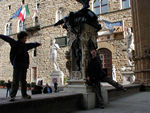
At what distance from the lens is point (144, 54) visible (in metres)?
8.29

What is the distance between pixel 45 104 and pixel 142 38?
24.9 ft

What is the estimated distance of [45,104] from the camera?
8.75 feet

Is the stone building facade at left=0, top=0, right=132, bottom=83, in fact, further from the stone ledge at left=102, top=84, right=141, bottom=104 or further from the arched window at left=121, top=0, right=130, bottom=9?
the stone ledge at left=102, top=84, right=141, bottom=104

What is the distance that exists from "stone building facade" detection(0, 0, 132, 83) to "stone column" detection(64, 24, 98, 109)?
1060 cm

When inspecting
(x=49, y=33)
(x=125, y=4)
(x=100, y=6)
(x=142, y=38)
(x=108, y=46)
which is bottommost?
(x=142, y=38)

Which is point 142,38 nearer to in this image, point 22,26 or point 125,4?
point 125,4

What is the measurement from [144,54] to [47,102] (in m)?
7.00

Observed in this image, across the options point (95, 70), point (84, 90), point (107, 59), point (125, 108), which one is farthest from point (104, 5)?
point (125, 108)

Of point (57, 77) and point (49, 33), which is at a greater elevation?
point (49, 33)

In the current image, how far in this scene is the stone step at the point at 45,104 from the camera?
217cm

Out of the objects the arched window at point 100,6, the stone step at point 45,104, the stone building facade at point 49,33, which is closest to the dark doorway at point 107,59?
the stone building facade at point 49,33

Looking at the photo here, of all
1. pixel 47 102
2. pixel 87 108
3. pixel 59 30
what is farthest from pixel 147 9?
pixel 59 30

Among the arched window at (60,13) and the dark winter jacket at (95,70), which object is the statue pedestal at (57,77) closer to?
the arched window at (60,13)

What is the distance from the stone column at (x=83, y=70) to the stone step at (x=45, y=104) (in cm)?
18
